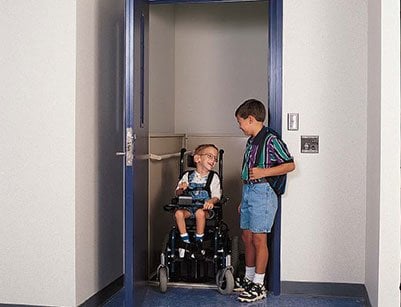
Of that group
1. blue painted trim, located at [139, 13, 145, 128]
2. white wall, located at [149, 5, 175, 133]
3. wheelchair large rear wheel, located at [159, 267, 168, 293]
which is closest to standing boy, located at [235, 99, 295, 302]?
wheelchair large rear wheel, located at [159, 267, 168, 293]

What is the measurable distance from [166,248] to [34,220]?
3.35 feet

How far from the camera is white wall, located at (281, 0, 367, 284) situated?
3.70 m

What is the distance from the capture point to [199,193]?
158 inches

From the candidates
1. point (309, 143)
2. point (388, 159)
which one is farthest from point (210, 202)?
point (388, 159)

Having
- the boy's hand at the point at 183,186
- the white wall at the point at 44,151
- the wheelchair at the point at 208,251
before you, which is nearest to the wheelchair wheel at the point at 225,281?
the wheelchair at the point at 208,251

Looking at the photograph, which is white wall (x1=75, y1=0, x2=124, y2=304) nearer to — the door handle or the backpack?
the door handle

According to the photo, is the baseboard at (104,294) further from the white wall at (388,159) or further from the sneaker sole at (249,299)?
the white wall at (388,159)

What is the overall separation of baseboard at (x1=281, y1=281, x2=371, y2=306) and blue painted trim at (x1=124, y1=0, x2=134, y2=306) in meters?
1.06

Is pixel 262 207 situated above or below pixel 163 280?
above

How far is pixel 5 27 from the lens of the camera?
3.30 meters

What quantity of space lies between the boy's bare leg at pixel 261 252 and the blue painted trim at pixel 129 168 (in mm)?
869

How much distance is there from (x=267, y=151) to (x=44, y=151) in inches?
54.1

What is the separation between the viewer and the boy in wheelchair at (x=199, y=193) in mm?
3877

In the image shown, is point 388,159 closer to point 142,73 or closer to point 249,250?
point 249,250
